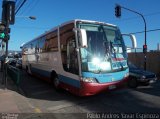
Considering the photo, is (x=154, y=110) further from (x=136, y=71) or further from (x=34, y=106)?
Result: (x=136, y=71)

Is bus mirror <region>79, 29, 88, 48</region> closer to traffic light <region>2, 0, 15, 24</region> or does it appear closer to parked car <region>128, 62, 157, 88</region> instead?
traffic light <region>2, 0, 15, 24</region>

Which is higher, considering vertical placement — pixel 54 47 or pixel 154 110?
pixel 54 47

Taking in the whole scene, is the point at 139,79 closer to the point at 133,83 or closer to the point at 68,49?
the point at 133,83

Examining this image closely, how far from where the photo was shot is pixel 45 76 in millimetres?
15547

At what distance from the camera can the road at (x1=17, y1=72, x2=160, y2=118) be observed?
30.4ft

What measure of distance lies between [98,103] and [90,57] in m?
1.75

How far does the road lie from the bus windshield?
1253 millimetres

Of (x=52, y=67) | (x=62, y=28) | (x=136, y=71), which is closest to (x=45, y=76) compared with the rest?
(x=52, y=67)

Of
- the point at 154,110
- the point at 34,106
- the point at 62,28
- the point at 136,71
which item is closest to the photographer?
the point at 154,110

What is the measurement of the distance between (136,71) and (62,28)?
5.04 m

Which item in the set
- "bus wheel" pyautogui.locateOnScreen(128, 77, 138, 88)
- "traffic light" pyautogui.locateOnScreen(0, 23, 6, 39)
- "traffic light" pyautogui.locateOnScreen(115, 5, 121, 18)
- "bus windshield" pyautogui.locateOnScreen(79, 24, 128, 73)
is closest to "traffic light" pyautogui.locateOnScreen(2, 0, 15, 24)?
"traffic light" pyautogui.locateOnScreen(0, 23, 6, 39)

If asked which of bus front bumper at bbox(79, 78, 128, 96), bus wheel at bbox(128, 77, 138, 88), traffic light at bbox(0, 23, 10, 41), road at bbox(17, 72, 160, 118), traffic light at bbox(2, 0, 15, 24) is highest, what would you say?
traffic light at bbox(2, 0, 15, 24)

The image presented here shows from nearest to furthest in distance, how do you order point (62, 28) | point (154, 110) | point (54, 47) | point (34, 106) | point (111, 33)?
point (154, 110) < point (34, 106) < point (111, 33) < point (62, 28) < point (54, 47)

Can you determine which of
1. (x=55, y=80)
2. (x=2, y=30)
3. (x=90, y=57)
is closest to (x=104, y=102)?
(x=90, y=57)
